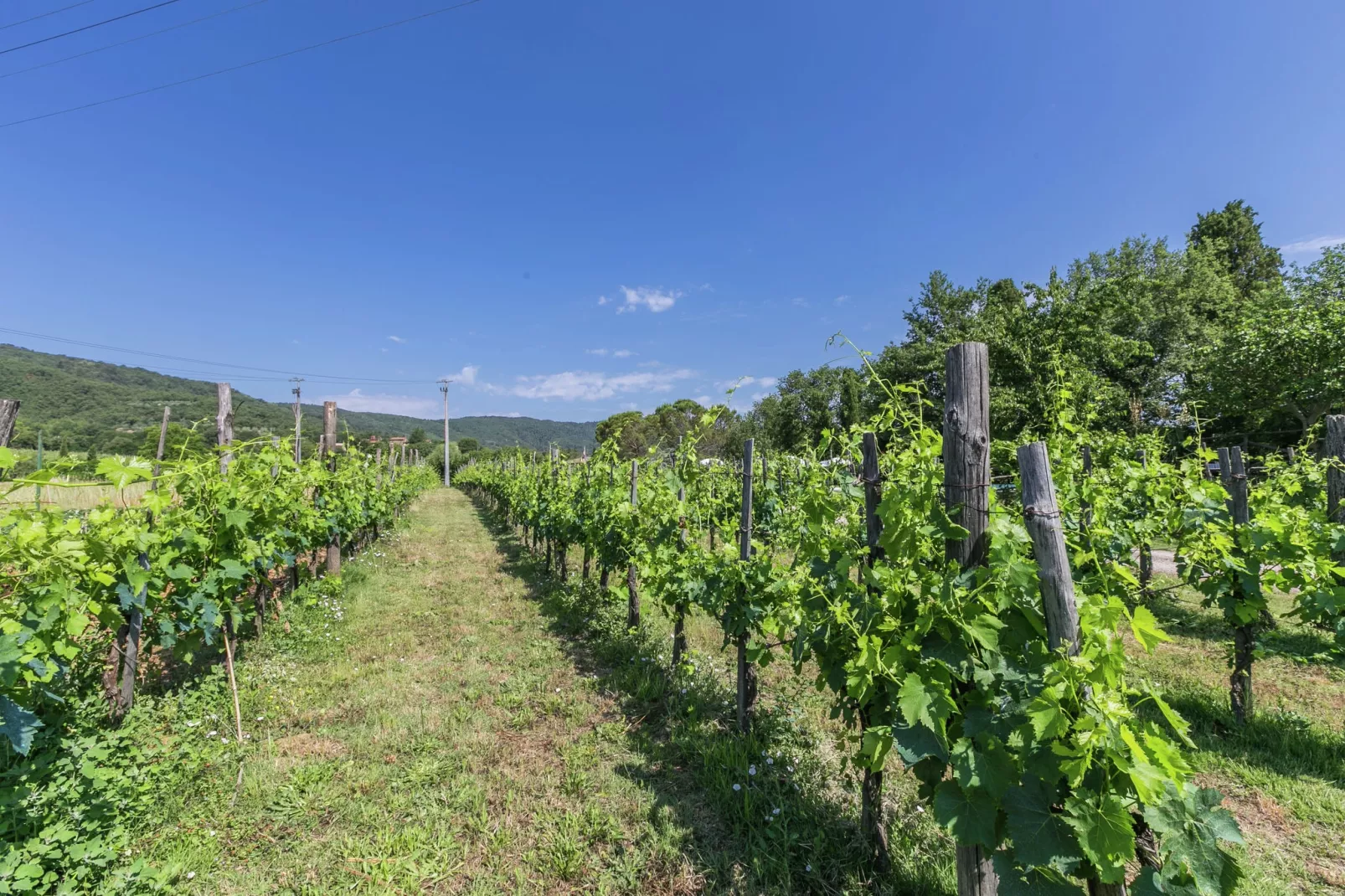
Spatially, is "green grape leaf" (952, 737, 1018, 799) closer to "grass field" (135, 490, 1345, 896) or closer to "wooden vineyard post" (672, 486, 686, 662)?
"grass field" (135, 490, 1345, 896)

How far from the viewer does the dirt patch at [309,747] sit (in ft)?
11.2

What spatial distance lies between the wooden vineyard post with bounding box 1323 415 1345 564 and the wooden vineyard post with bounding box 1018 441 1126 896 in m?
4.52

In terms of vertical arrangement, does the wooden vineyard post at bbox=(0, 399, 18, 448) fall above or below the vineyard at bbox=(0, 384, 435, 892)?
above

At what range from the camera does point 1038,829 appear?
1.54 meters

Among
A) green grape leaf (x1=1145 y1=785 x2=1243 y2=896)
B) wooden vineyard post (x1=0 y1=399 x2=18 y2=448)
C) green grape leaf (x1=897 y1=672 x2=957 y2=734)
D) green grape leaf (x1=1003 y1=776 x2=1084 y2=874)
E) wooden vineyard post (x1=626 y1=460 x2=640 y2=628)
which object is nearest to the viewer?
green grape leaf (x1=1145 y1=785 x2=1243 y2=896)

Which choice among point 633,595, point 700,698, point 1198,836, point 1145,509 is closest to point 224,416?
point 633,595

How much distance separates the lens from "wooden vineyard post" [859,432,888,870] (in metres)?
2.48

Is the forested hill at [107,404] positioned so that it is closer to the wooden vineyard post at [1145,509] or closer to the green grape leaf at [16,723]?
the wooden vineyard post at [1145,509]

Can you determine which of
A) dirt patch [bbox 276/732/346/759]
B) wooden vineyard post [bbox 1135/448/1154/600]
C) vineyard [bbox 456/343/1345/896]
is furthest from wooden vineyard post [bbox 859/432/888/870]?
wooden vineyard post [bbox 1135/448/1154/600]

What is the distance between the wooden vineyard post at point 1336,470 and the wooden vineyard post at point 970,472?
4439mm

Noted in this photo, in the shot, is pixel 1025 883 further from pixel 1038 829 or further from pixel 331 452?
pixel 331 452

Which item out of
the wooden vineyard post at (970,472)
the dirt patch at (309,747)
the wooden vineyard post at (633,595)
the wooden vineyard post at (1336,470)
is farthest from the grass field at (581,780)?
the wooden vineyard post at (1336,470)

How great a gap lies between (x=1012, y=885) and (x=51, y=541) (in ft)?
12.2

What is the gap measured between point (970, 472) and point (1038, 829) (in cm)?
108
